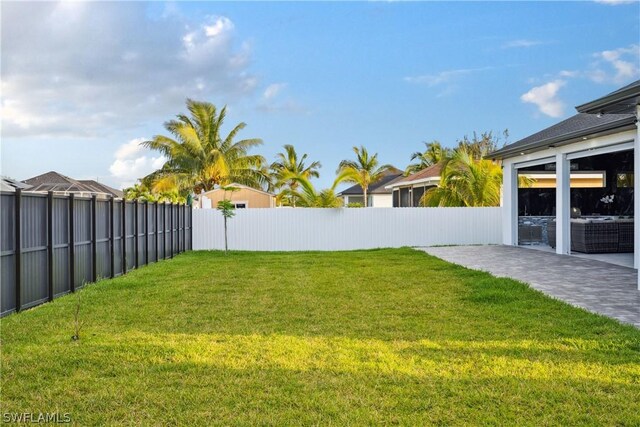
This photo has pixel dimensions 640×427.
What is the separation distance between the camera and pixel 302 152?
152 ft

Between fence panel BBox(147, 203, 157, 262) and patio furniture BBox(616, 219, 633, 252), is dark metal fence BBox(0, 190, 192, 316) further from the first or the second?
patio furniture BBox(616, 219, 633, 252)

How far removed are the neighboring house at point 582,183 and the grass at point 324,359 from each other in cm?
382

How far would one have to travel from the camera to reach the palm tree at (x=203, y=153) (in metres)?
31.1

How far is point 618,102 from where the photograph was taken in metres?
7.69

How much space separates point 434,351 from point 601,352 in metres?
1.56

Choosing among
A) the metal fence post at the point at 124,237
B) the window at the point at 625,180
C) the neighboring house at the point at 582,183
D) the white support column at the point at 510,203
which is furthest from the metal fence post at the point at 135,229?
the window at the point at 625,180

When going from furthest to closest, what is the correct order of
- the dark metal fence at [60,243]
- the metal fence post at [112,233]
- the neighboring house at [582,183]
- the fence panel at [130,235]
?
the fence panel at [130,235], the neighboring house at [582,183], the metal fence post at [112,233], the dark metal fence at [60,243]

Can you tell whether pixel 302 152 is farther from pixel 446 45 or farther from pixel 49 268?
pixel 49 268

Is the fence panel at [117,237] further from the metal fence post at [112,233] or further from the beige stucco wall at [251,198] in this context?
the beige stucco wall at [251,198]

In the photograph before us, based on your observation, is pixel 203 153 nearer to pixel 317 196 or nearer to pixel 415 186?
pixel 415 186

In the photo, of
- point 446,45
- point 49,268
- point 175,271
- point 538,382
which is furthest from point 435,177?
point 538,382

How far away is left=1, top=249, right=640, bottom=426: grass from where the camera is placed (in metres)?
3.78

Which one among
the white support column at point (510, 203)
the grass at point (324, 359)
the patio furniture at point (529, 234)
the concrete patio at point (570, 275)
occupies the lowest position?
the grass at point (324, 359)

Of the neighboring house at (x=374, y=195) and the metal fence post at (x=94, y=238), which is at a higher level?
the neighboring house at (x=374, y=195)
